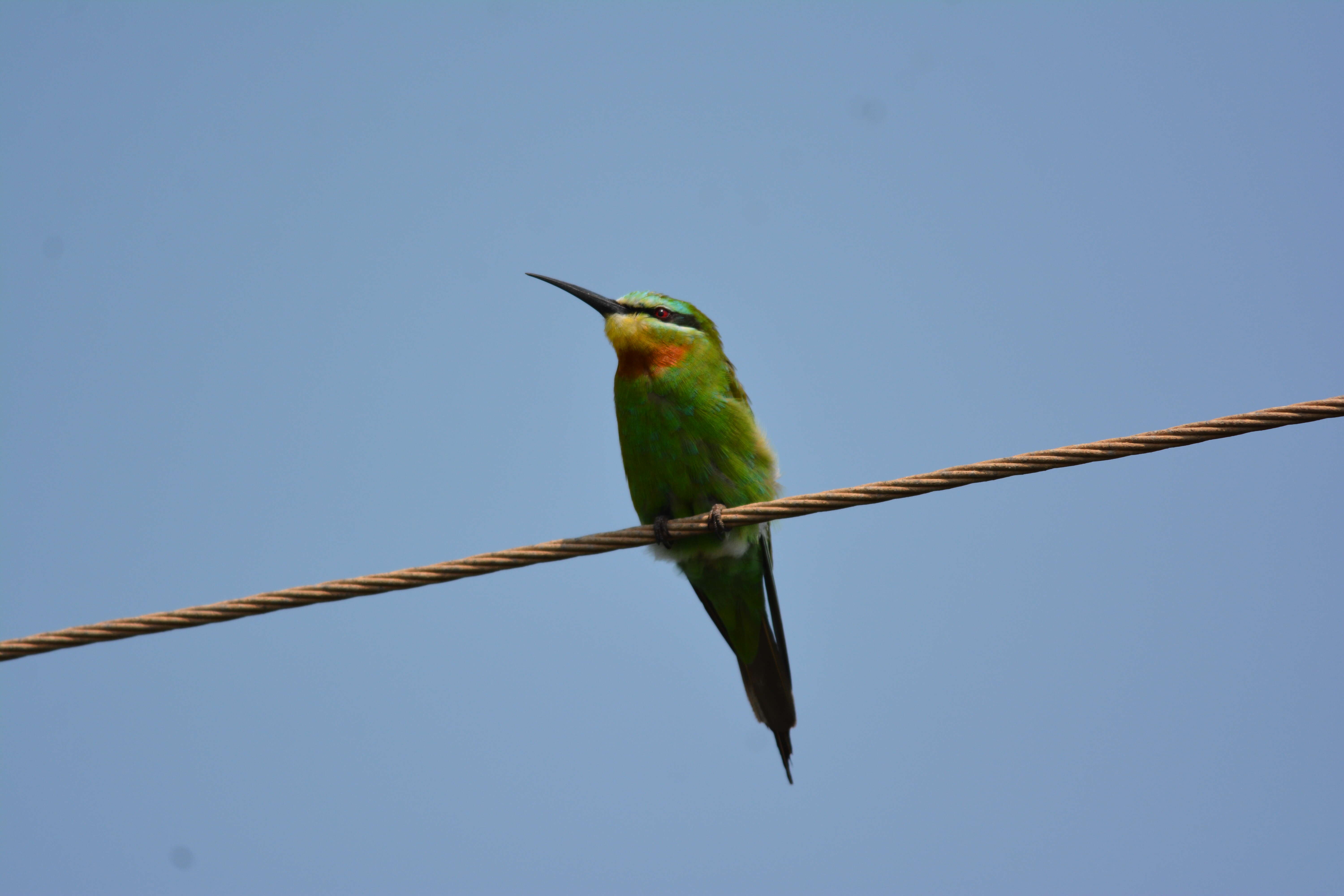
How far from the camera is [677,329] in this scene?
223 inches

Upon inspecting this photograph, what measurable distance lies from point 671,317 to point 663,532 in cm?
144

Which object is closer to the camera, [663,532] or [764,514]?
[764,514]

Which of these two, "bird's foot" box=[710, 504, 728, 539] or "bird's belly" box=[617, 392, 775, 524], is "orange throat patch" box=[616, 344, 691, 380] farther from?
"bird's foot" box=[710, 504, 728, 539]

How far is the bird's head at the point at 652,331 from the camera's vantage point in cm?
552

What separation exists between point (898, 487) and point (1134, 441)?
728mm

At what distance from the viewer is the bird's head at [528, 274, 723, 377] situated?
5516mm

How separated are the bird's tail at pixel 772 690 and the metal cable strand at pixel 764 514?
1.76 meters

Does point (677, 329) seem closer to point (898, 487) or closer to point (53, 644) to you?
point (898, 487)

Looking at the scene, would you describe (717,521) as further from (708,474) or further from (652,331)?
(652,331)

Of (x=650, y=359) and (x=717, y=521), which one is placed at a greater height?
(x=650, y=359)

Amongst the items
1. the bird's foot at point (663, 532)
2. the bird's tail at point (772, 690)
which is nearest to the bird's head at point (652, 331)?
→ the bird's foot at point (663, 532)

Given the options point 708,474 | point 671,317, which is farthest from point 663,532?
point 671,317

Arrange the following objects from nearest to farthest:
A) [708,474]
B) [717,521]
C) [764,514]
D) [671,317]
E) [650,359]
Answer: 1. [764,514]
2. [717,521]
3. [708,474]
4. [650,359]
5. [671,317]

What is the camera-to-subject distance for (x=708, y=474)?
207 inches
